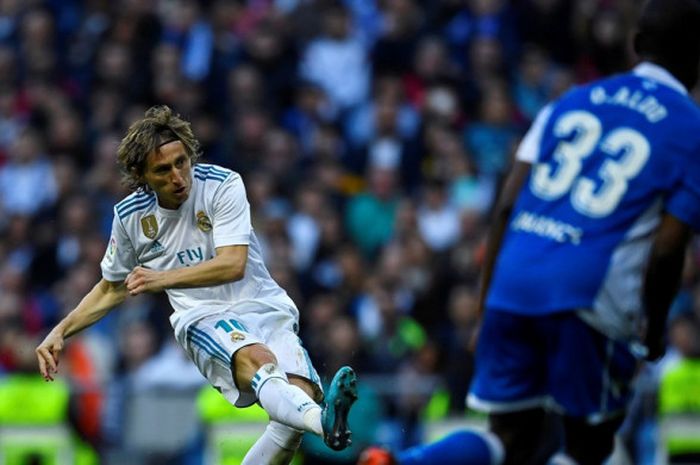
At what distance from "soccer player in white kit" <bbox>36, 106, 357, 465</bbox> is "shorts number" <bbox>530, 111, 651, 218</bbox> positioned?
1312 mm

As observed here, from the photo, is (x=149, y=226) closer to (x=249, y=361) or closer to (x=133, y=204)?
(x=133, y=204)

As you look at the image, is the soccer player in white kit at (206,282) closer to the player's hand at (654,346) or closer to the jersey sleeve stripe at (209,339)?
the jersey sleeve stripe at (209,339)

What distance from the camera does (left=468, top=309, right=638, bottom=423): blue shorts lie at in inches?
235

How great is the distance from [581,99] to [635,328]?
3.07 ft

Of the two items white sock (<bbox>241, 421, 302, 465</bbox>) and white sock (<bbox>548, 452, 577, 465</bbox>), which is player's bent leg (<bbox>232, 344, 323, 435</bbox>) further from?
white sock (<bbox>548, 452, 577, 465</bbox>)

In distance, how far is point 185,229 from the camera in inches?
278

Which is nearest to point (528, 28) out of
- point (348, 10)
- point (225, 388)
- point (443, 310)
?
point (348, 10)

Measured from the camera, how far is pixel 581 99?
20.0 feet

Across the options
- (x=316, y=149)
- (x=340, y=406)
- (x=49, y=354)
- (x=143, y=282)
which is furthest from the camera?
(x=316, y=149)

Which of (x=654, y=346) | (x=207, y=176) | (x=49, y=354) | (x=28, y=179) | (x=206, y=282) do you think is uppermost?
(x=207, y=176)

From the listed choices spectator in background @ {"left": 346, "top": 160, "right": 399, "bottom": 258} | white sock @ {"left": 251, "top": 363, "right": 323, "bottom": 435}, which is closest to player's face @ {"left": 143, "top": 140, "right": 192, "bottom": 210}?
white sock @ {"left": 251, "top": 363, "right": 323, "bottom": 435}

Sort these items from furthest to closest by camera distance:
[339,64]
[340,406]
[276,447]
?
[339,64], [276,447], [340,406]

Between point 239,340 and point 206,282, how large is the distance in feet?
1.28

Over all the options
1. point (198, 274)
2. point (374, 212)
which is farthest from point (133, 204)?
point (374, 212)
